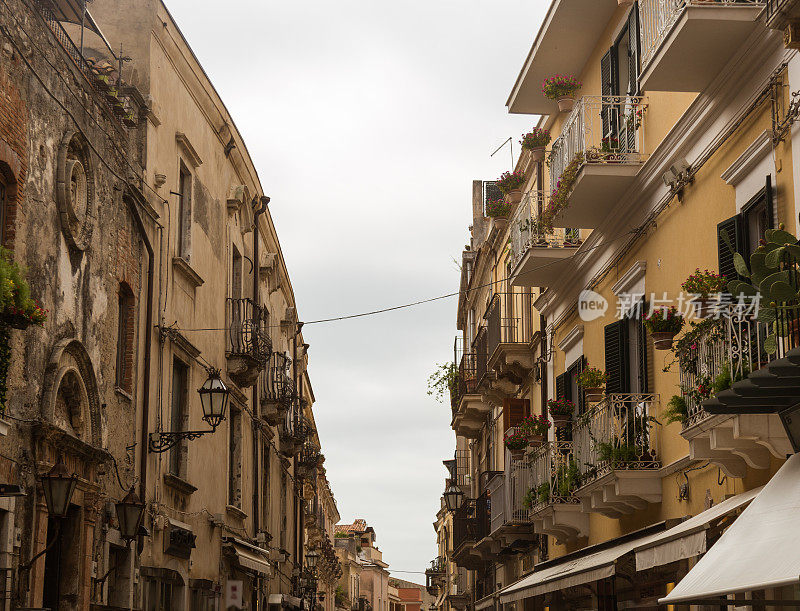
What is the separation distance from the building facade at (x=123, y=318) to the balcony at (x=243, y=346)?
0.18ft

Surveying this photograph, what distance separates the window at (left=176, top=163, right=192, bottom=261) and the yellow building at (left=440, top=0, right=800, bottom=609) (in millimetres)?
5474

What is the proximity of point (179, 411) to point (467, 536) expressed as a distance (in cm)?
1334

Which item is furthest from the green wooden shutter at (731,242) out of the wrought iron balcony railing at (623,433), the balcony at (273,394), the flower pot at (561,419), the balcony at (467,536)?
the balcony at (467,536)

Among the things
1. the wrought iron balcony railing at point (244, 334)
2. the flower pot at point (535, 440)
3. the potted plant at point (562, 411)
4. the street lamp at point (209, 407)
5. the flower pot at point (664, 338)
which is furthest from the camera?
the wrought iron balcony railing at point (244, 334)

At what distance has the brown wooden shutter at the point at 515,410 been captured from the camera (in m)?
22.0

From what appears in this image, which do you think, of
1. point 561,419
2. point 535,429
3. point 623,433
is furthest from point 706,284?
point 535,429

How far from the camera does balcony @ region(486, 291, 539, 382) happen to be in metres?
21.8

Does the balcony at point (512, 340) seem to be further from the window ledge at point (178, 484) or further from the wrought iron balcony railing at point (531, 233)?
the window ledge at point (178, 484)

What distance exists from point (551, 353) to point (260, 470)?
336 inches

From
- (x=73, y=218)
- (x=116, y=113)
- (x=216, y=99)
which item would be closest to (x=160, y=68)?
(x=116, y=113)

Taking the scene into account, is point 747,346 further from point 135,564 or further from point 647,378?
point 135,564

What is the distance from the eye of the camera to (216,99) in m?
20.2

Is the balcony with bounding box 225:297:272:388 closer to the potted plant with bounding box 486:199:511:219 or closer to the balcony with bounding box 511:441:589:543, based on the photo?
the potted plant with bounding box 486:199:511:219

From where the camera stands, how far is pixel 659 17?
1152 cm
